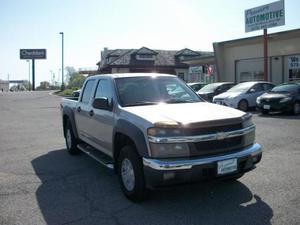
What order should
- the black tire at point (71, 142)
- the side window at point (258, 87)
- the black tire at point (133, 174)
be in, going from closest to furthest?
the black tire at point (133, 174) → the black tire at point (71, 142) → the side window at point (258, 87)

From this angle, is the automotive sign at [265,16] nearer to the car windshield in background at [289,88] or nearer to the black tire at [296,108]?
the car windshield in background at [289,88]

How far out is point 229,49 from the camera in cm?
3192

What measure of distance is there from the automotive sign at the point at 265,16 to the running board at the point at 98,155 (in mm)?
21696

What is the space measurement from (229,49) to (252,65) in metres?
2.80

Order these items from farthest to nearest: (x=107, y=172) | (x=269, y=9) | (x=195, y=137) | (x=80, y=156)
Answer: (x=269, y=9), (x=80, y=156), (x=107, y=172), (x=195, y=137)

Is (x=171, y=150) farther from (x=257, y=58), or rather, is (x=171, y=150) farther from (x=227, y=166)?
(x=257, y=58)

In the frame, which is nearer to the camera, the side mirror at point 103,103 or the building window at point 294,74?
the side mirror at point 103,103

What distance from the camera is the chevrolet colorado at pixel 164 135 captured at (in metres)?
4.87

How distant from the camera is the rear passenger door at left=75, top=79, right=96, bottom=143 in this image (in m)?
7.43

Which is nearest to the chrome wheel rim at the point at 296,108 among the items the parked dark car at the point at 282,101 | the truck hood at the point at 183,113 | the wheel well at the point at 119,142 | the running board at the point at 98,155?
the parked dark car at the point at 282,101

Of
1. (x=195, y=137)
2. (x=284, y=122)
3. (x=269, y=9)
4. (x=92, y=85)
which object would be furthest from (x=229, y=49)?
(x=195, y=137)

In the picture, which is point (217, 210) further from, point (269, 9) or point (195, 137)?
point (269, 9)

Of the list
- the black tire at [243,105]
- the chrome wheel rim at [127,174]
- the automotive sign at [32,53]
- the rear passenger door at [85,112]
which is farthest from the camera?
the automotive sign at [32,53]

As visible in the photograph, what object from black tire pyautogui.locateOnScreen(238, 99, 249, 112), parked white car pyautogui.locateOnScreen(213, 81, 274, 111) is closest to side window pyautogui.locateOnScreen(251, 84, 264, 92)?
parked white car pyautogui.locateOnScreen(213, 81, 274, 111)
